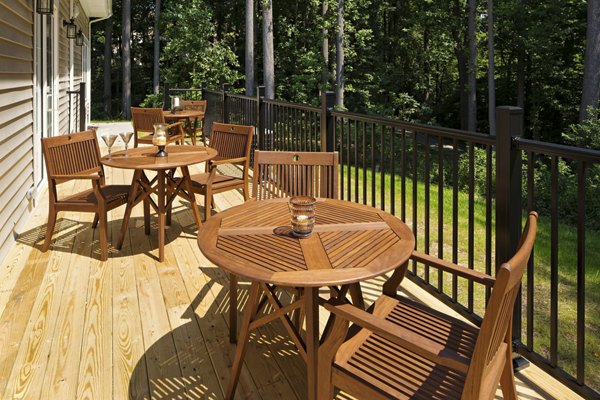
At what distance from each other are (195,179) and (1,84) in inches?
64.0

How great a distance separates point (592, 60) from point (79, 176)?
47.3 feet

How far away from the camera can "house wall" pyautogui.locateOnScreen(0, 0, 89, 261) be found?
3.60 meters

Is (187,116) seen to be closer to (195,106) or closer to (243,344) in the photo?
(195,106)

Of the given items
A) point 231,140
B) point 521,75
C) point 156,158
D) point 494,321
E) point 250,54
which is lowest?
point 494,321

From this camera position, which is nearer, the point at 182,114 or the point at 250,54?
the point at 182,114

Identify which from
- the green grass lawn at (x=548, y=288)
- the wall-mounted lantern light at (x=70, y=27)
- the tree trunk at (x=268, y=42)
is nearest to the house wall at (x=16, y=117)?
the green grass lawn at (x=548, y=288)

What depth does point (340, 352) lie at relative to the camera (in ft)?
5.10

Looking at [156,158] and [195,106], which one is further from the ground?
[195,106]

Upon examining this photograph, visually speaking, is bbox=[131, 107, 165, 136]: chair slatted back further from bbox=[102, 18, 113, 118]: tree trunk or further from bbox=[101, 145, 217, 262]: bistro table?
bbox=[102, 18, 113, 118]: tree trunk

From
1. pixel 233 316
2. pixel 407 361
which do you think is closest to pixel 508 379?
pixel 407 361

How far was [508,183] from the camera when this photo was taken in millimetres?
2100

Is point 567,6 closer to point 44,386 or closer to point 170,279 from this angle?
point 170,279

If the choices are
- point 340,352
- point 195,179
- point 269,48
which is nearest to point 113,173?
point 195,179

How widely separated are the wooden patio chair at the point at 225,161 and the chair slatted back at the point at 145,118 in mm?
2692
